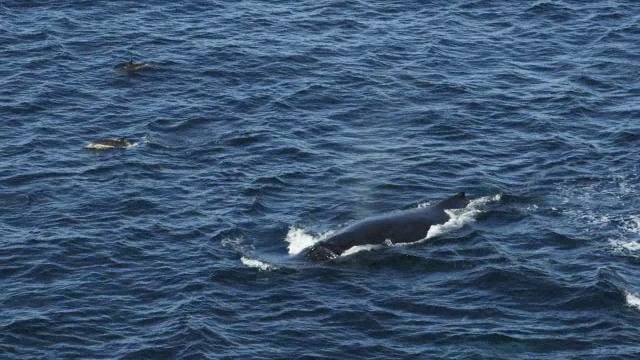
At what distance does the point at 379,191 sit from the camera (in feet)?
203

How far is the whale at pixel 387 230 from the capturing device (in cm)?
5444

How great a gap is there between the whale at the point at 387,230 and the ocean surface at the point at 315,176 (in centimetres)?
54

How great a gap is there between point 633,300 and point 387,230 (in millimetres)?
11506

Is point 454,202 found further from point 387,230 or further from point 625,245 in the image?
point 625,245

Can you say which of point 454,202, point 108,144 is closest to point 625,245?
point 454,202

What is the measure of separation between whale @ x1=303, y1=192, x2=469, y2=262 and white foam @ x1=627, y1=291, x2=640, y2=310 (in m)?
10.1

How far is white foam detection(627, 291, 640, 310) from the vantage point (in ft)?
164

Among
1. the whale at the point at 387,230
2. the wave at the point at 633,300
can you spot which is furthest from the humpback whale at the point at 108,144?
the wave at the point at 633,300

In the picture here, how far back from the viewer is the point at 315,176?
63719 millimetres

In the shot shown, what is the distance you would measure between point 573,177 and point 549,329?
15878mm

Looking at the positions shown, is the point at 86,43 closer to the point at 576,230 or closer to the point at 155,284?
the point at 155,284

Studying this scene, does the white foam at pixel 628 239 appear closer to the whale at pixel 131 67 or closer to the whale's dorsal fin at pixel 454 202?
the whale's dorsal fin at pixel 454 202

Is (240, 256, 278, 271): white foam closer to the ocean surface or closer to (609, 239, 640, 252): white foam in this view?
the ocean surface

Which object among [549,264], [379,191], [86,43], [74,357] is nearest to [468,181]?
[379,191]
